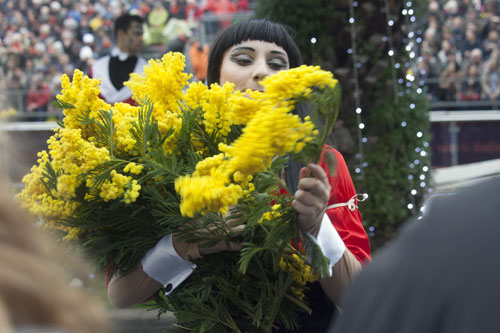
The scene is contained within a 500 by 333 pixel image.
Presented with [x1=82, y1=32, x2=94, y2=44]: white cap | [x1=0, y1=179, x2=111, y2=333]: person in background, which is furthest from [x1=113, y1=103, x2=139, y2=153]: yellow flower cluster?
[x1=82, y1=32, x2=94, y2=44]: white cap

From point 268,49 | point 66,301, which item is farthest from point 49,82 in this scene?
point 66,301

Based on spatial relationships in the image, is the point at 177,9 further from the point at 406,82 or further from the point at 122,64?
the point at 406,82

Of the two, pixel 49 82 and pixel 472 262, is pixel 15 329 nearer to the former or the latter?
pixel 472 262

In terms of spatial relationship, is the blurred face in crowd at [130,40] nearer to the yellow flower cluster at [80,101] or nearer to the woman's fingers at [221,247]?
the yellow flower cluster at [80,101]

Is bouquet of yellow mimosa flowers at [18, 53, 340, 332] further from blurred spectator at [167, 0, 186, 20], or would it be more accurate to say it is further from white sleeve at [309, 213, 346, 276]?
blurred spectator at [167, 0, 186, 20]

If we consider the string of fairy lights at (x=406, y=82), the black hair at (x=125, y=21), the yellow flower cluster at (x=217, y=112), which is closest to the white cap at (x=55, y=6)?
the black hair at (x=125, y=21)

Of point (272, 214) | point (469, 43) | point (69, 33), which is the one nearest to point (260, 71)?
point (272, 214)

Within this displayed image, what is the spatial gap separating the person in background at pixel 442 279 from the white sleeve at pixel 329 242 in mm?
992

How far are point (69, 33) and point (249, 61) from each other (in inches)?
462

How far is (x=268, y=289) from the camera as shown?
6.00ft

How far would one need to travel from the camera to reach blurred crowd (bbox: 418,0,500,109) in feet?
34.2

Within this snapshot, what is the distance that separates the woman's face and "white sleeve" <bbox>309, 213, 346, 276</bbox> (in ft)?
2.34

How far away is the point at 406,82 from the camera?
5.30 metres

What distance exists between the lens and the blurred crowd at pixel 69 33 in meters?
11.0
